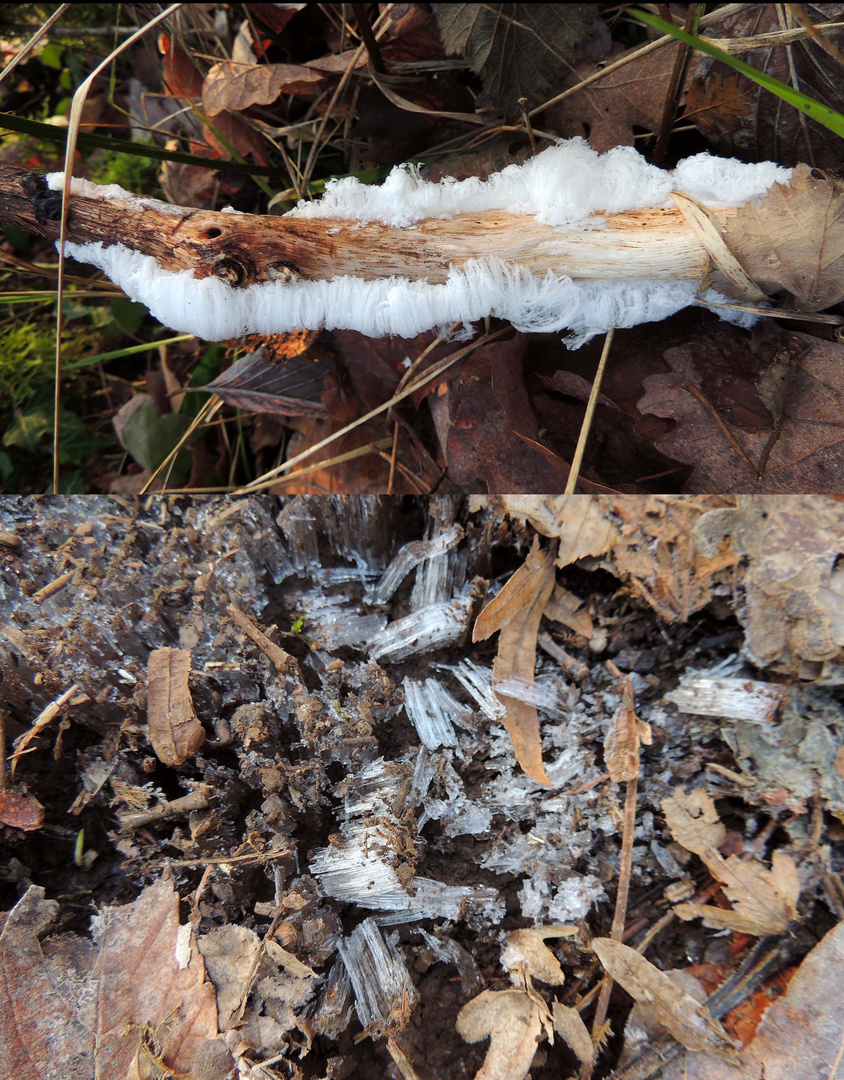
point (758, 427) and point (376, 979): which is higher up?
point (758, 427)

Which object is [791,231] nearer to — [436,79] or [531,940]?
[436,79]

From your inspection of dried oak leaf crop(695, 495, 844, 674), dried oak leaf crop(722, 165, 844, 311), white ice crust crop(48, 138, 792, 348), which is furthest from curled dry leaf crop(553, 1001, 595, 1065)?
dried oak leaf crop(722, 165, 844, 311)

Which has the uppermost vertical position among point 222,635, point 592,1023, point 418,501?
point 418,501

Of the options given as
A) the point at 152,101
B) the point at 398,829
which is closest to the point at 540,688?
the point at 398,829

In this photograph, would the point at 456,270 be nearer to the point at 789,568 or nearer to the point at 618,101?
the point at 618,101

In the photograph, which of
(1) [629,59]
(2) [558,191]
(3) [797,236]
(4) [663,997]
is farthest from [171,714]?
(1) [629,59]

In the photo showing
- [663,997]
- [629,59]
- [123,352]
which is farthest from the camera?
[123,352]
